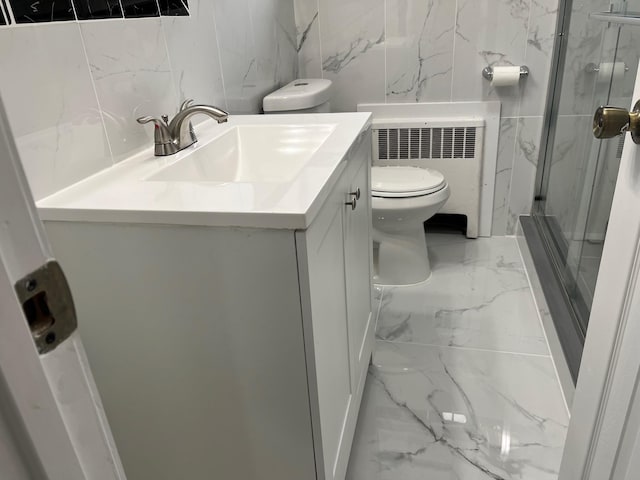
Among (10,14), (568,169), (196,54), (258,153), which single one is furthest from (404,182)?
(10,14)

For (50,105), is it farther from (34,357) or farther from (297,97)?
(297,97)

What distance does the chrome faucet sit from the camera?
3.78 ft

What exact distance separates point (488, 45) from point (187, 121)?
5.15 feet

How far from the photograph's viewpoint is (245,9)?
5.76 ft

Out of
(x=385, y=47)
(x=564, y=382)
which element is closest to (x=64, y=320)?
(x=564, y=382)

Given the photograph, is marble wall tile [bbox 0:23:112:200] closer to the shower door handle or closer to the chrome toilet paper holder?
the shower door handle

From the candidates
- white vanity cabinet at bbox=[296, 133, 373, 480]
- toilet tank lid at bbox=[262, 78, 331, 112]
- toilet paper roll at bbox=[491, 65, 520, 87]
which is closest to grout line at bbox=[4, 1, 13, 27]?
white vanity cabinet at bbox=[296, 133, 373, 480]

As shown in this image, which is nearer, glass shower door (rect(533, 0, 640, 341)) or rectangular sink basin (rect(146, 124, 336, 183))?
rectangular sink basin (rect(146, 124, 336, 183))

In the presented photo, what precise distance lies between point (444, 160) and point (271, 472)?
177 cm

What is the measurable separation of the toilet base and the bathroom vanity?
981 mm

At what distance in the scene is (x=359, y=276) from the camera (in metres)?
1.42

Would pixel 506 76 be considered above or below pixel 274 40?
below

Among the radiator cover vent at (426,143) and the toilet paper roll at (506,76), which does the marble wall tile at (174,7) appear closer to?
the radiator cover vent at (426,143)

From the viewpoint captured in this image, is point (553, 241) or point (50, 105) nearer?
point (50, 105)
